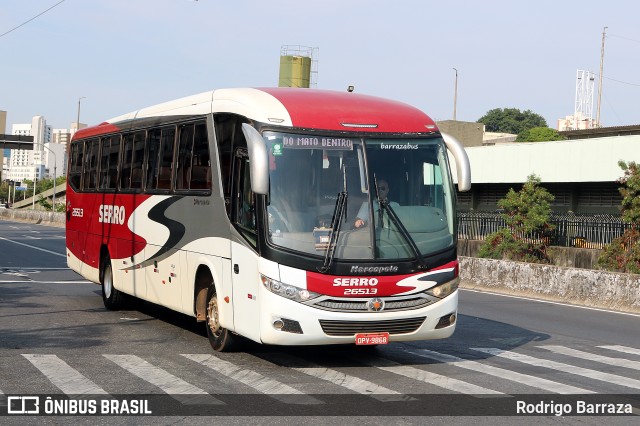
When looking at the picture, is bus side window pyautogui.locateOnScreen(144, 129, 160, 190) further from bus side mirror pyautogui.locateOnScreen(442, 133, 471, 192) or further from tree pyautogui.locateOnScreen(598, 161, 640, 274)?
tree pyautogui.locateOnScreen(598, 161, 640, 274)

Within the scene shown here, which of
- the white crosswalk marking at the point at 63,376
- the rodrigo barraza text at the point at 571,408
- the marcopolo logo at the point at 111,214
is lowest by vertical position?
the white crosswalk marking at the point at 63,376

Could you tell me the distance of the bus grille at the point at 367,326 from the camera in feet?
35.5

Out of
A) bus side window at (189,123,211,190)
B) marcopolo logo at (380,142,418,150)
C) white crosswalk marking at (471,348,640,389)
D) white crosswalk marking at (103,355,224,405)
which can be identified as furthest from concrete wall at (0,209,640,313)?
white crosswalk marking at (103,355,224,405)

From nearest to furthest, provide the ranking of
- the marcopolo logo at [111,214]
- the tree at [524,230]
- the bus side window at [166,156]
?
the bus side window at [166,156] → the marcopolo logo at [111,214] → the tree at [524,230]

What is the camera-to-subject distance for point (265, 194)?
432 inches

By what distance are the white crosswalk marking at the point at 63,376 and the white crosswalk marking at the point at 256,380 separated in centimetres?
153

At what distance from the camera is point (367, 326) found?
10938 millimetres

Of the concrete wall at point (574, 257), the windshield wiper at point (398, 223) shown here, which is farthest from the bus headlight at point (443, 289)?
the concrete wall at point (574, 257)

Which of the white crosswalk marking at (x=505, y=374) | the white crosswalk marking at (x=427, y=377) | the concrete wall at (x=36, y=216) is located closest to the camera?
the white crosswalk marking at (x=427, y=377)

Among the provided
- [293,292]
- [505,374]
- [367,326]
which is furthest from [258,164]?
[505,374]

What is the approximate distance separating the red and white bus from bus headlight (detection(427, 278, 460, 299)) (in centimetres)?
1

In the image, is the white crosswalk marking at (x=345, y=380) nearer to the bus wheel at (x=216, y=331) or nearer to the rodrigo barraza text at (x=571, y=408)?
the bus wheel at (x=216, y=331)

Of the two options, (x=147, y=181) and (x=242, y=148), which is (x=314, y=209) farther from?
(x=147, y=181)

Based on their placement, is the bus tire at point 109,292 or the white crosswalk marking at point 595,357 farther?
the bus tire at point 109,292
